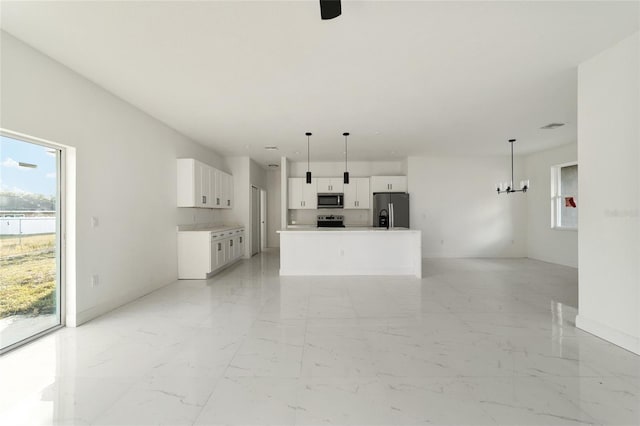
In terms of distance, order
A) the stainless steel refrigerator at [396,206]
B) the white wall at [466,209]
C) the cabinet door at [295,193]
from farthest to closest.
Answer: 1. the cabinet door at [295,193]
2. the white wall at [466,209]
3. the stainless steel refrigerator at [396,206]

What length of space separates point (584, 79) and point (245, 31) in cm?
331

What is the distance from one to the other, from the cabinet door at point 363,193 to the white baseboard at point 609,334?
18.2 ft

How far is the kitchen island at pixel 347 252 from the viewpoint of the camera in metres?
5.99

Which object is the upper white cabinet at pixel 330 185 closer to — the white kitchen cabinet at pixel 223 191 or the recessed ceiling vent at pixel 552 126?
the white kitchen cabinet at pixel 223 191

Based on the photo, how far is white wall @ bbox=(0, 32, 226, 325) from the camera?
110 inches

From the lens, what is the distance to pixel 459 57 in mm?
2961

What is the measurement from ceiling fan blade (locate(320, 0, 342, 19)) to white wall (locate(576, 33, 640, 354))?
2.69 metres

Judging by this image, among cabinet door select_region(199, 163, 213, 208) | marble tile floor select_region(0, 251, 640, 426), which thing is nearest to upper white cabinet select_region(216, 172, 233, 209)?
cabinet door select_region(199, 163, 213, 208)

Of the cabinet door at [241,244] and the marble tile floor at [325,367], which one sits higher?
the cabinet door at [241,244]

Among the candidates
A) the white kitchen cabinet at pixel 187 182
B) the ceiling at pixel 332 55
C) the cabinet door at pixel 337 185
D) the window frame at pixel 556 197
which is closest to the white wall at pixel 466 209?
the window frame at pixel 556 197

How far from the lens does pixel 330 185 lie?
845 cm

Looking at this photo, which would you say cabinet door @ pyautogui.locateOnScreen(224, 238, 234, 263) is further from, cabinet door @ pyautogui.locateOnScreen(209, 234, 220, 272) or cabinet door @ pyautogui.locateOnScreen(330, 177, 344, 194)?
cabinet door @ pyautogui.locateOnScreen(330, 177, 344, 194)

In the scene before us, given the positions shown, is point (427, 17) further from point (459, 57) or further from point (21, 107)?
point (21, 107)

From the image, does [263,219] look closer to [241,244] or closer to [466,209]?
[241,244]
